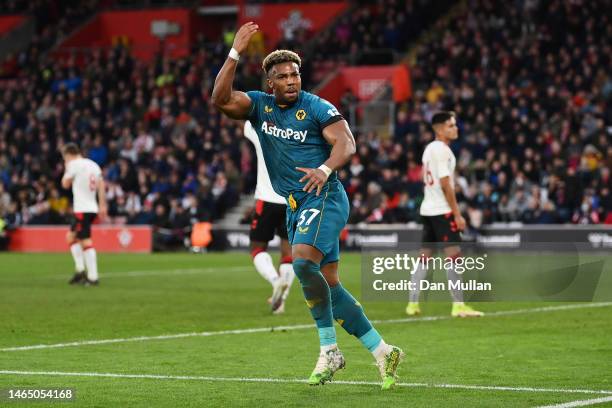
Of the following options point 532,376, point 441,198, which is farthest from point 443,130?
point 532,376

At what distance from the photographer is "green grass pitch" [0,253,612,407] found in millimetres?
8383

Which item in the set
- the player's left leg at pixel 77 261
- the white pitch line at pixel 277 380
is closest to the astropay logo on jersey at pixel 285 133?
the white pitch line at pixel 277 380

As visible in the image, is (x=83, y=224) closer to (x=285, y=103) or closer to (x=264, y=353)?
(x=264, y=353)

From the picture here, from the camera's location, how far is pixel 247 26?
8969 mm

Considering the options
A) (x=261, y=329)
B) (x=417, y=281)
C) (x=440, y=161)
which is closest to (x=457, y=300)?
(x=417, y=281)

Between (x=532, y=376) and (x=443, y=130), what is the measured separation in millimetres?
6000

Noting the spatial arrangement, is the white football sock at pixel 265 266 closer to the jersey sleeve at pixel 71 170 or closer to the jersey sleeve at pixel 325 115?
the jersey sleeve at pixel 71 170

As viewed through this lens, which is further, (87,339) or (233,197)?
(233,197)

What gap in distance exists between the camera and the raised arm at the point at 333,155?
332 inches

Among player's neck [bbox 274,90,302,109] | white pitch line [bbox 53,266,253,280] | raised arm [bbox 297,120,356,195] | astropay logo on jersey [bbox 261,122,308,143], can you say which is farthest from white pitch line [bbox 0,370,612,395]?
white pitch line [bbox 53,266,253,280]

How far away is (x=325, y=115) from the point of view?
891 centimetres

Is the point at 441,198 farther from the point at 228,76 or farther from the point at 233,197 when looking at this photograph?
the point at 233,197

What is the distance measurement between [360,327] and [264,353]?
2232 millimetres

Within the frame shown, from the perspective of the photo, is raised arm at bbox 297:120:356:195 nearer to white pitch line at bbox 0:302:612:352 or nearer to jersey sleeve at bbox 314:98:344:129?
jersey sleeve at bbox 314:98:344:129
